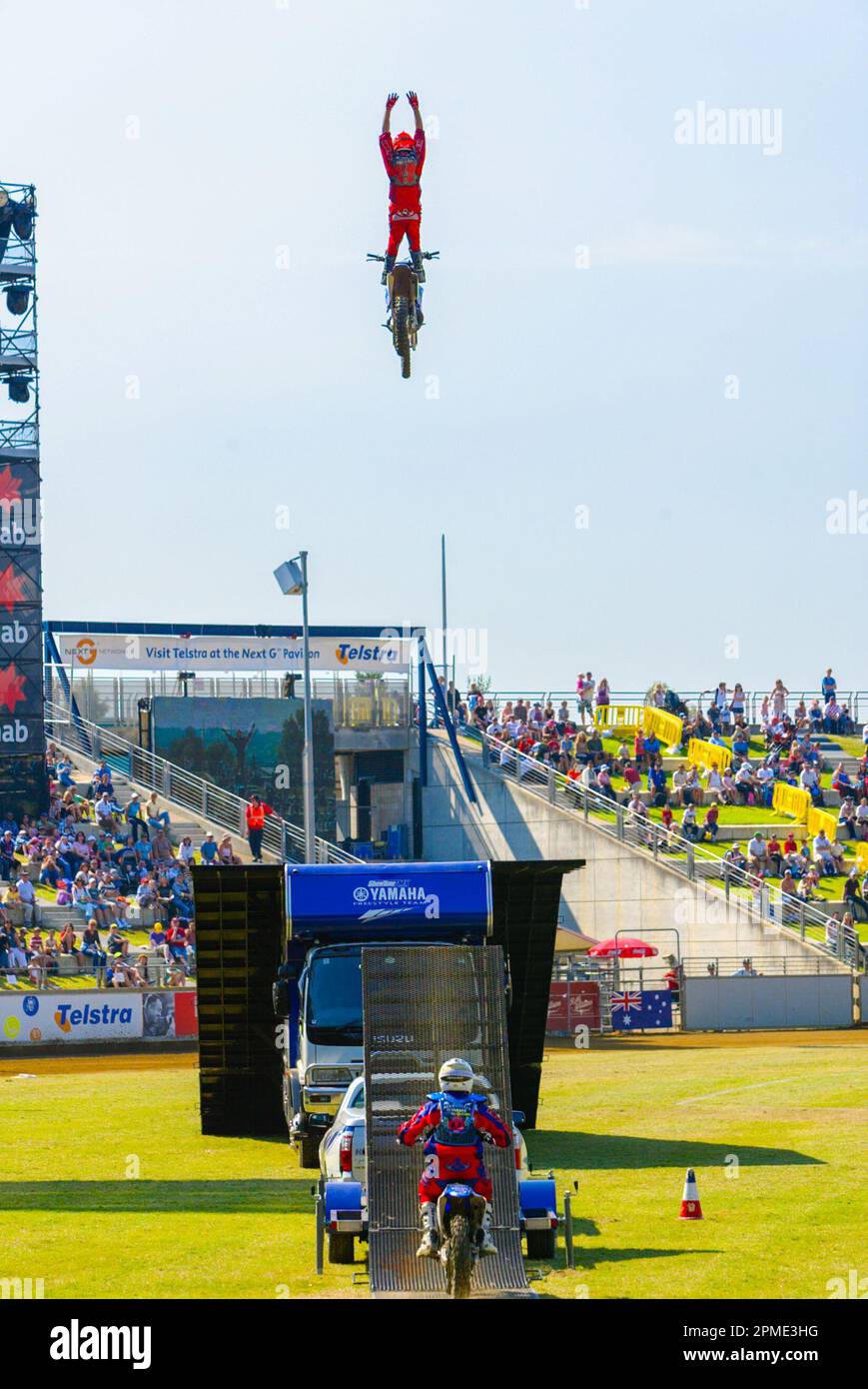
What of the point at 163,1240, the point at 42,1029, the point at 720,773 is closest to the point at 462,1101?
the point at 163,1240

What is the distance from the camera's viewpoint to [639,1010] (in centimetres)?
4528

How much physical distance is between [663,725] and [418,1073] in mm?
46023

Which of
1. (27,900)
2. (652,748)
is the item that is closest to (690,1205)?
(27,900)

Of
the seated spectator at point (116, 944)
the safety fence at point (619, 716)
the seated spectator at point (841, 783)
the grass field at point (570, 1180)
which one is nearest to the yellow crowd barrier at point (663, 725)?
the safety fence at point (619, 716)

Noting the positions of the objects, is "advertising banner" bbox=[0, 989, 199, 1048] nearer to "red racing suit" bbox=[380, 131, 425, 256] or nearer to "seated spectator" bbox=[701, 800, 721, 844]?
"seated spectator" bbox=[701, 800, 721, 844]

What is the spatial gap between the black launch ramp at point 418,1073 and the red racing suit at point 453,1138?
0.71m

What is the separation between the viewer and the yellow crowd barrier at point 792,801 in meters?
55.9

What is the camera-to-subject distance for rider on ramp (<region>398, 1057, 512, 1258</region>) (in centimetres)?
1463

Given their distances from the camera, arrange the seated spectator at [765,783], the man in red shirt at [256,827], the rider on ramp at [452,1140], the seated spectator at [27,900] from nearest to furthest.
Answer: the rider on ramp at [452,1140], the seated spectator at [27,900], the man in red shirt at [256,827], the seated spectator at [765,783]

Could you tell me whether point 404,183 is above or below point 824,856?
above

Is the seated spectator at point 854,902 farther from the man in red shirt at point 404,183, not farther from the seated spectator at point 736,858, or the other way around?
the man in red shirt at point 404,183

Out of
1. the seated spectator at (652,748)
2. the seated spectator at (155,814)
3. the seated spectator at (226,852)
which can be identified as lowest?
the seated spectator at (226,852)

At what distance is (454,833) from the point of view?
62.8 metres

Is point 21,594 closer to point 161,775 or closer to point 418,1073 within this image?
point 161,775
